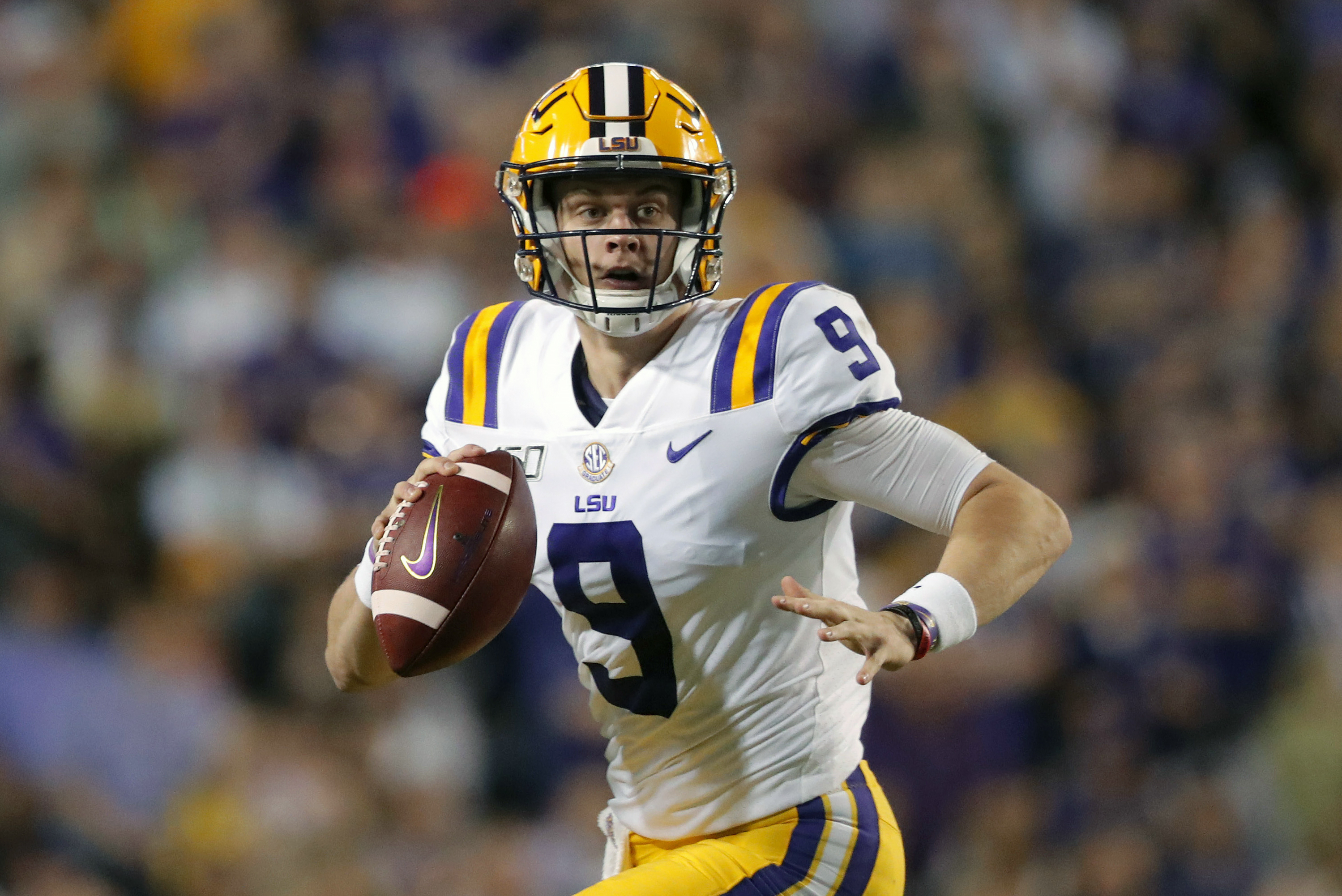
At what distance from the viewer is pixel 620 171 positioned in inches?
105

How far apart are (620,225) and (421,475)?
54cm

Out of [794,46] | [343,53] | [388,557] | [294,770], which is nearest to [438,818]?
[294,770]

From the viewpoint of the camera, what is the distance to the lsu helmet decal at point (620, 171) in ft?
8.75

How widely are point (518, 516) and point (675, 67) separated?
4319mm

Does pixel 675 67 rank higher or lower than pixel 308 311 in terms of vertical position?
higher

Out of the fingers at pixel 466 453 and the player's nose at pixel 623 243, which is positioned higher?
the player's nose at pixel 623 243

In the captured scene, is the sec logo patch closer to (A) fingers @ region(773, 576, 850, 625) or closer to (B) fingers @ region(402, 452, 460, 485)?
(B) fingers @ region(402, 452, 460, 485)

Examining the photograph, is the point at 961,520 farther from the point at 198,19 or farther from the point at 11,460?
the point at 198,19

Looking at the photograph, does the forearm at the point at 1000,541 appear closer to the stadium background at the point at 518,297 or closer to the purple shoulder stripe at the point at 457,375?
the purple shoulder stripe at the point at 457,375

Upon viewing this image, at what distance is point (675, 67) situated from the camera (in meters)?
6.48

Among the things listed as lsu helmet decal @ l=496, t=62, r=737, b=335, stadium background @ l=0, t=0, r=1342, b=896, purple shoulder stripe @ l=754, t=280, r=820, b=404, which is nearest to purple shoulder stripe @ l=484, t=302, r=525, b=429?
lsu helmet decal @ l=496, t=62, r=737, b=335

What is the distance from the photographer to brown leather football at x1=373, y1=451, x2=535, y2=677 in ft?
7.97

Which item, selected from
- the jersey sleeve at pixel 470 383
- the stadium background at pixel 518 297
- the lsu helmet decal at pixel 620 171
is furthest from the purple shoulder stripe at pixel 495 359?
the stadium background at pixel 518 297

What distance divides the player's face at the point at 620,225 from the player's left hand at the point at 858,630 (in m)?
0.71
